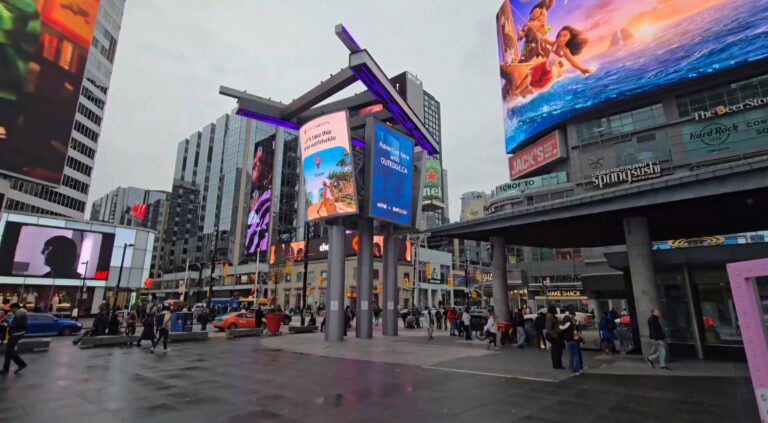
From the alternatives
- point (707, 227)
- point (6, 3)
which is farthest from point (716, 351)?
point (6, 3)

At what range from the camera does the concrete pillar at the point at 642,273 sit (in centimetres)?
1555

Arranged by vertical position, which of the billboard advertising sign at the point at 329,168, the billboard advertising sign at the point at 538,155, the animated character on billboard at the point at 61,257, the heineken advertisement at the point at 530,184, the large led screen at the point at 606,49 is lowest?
the animated character on billboard at the point at 61,257

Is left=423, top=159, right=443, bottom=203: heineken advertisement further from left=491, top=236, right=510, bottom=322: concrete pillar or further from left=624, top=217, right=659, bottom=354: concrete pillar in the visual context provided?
left=624, top=217, right=659, bottom=354: concrete pillar

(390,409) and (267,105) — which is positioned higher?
(267,105)

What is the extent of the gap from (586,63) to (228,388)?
199 ft

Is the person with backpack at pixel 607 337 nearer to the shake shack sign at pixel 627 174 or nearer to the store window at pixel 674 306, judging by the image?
the store window at pixel 674 306

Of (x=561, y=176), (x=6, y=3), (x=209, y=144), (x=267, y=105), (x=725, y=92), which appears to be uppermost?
(x=209, y=144)

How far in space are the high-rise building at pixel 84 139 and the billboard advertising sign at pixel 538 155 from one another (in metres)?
70.4

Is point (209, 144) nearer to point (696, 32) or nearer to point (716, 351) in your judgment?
point (696, 32)

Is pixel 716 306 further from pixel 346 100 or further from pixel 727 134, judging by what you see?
pixel 727 134

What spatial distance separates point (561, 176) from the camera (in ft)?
196

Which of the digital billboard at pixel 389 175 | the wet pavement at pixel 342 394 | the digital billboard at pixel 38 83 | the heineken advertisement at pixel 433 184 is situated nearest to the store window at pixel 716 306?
the wet pavement at pixel 342 394

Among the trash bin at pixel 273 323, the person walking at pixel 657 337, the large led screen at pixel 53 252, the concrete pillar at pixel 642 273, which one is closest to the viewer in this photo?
the person walking at pixel 657 337

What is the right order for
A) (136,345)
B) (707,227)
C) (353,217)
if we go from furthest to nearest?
(353,217)
(707,227)
(136,345)
